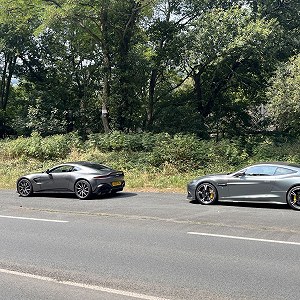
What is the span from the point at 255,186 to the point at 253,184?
0.08 m

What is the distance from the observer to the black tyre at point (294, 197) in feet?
37.2

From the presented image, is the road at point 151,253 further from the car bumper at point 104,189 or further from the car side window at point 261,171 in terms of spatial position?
the car bumper at point 104,189

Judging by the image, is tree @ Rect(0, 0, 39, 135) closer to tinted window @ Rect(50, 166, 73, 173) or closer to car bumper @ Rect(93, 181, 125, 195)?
tinted window @ Rect(50, 166, 73, 173)

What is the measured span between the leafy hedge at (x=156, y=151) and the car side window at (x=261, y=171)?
8109 mm

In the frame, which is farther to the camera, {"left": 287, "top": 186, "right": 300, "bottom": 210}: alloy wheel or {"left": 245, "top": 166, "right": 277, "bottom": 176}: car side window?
{"left": 245, "top": 166, "right": 277, "bottom": 176}: car side window

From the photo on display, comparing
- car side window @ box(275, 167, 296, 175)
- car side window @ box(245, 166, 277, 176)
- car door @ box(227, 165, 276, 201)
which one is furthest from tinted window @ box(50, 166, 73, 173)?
car side window @ box(275, 167, 296, 175)

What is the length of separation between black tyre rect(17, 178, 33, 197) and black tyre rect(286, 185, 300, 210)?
946cm

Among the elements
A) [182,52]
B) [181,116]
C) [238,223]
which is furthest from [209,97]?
[238,223]

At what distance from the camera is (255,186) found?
468 inches

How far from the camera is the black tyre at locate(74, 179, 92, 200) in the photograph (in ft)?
47.9

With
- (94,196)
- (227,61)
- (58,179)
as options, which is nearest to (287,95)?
(227,61)

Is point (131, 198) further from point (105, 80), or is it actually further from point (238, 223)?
point (105, 80)

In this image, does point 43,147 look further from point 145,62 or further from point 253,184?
point 253,184

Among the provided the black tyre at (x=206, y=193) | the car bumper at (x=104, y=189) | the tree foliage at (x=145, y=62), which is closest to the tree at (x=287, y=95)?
the tree foliage at (x=145, y=62)
